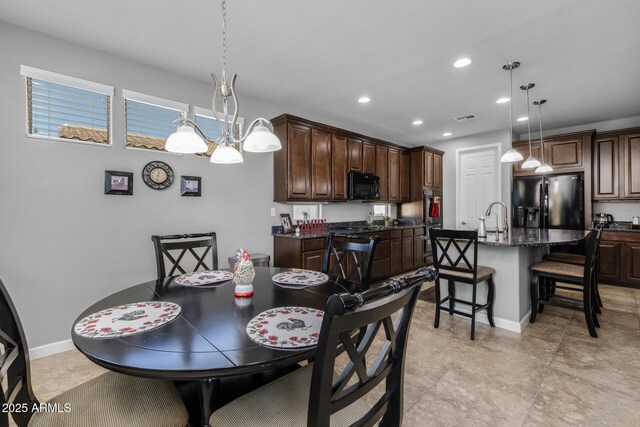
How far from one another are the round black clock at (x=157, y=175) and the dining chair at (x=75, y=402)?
208 cm

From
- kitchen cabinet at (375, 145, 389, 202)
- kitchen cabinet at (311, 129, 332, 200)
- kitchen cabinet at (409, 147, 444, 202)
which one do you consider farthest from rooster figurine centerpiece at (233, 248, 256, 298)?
kitchen cabinet at (409, 147, 444, 202)

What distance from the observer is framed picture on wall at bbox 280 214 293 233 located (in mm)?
4168

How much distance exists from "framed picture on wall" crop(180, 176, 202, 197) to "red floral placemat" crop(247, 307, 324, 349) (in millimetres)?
2362

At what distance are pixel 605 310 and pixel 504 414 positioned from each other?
109 inches

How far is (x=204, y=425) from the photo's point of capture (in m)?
1.10

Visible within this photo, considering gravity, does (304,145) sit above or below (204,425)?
above

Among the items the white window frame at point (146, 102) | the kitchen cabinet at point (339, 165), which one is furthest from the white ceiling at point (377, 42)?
the kitchen cabinet at point (339, 165)

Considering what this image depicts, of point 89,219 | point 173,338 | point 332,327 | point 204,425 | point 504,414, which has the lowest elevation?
point 504,414

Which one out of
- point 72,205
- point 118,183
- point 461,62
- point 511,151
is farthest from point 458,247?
point 72,205

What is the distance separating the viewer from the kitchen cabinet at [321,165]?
4.29 m

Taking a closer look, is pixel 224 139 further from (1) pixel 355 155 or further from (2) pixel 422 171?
(2) pixel 422 171

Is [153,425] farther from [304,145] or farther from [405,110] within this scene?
[405,110]

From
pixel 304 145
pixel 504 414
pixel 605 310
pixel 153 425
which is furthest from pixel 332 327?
pixel 605 310

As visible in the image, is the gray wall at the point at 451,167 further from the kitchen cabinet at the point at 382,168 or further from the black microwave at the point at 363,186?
the black microwave at the point at 363,186
